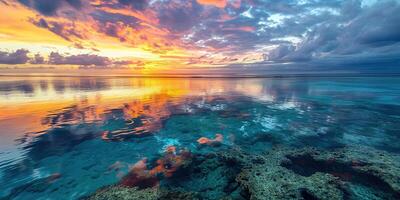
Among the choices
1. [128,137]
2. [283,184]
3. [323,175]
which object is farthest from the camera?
[128,137]

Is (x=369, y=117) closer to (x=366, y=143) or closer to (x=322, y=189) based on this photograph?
(x=366, y=143)

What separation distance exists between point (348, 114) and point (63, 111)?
38616 millimetres

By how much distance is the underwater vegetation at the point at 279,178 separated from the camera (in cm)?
964

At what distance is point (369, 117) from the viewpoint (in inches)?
976

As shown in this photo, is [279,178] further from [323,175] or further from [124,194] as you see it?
[124,194]

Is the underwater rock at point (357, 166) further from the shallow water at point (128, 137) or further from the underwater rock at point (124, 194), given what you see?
the underwater rock at point (124, 194)

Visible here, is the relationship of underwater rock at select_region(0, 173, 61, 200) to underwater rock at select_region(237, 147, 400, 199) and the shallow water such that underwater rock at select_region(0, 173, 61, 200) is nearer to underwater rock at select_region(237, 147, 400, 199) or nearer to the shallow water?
the shallow water

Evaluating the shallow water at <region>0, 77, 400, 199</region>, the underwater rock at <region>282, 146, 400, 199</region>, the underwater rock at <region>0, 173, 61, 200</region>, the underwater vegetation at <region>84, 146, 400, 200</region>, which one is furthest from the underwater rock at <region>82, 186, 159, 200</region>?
the underwater rock at <region>282, 146, 400, 199</region>

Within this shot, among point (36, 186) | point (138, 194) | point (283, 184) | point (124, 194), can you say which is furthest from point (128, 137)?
point (283, 184)

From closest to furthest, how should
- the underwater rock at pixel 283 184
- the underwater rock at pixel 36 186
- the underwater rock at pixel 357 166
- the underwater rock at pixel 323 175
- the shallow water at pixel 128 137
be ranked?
the underwater rock at pixel 283 184
the underwater rock at pixel 323 175
the underwater rock at pixel 36 186
the underwater rock at pixel 357 166
the shallow water at pixel 128 137

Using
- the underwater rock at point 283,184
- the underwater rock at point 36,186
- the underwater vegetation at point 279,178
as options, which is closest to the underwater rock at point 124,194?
the underwater vegetation at point 279,178

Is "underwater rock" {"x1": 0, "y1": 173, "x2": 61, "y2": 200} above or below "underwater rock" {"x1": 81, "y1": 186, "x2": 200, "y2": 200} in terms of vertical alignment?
above

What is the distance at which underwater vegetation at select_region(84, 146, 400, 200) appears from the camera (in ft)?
31.6

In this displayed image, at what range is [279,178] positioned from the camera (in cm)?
1091
